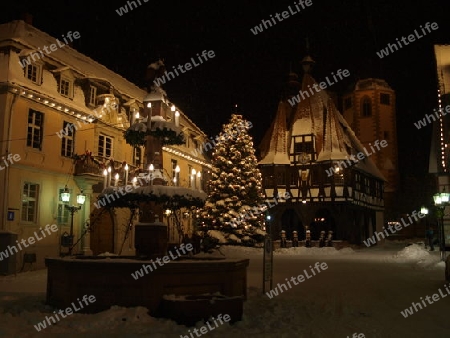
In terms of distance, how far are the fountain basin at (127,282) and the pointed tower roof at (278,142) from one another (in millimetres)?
33248

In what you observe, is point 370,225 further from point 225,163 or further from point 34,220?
point 34,220

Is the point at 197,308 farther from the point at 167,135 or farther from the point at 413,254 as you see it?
the point at 413,254

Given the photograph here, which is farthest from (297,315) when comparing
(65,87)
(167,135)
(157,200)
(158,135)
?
(65,87)

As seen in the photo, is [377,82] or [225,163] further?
[377,82]

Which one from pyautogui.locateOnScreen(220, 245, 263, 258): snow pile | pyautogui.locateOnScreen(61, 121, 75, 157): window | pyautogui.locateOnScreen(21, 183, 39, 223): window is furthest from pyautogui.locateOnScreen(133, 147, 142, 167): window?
pyautogui.locateOnScreen(21, 183, 39, 223): window

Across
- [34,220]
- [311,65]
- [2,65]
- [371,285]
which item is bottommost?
[371,285]

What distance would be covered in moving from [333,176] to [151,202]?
31682 mm

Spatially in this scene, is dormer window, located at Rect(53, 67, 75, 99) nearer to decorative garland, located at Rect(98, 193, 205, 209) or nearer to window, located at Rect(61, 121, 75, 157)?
window, located at Rect(61, 121, 75, 157)

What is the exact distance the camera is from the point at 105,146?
92.2 feet

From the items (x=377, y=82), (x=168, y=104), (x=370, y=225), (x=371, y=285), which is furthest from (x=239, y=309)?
(x=377, y=82)

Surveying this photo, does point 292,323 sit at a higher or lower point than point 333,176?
lower

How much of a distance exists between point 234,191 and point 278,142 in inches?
435

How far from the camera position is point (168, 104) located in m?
12.2

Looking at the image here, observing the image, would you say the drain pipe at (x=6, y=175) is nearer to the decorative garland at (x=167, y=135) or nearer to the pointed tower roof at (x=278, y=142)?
the decorative garland at (x=167, y=135)
